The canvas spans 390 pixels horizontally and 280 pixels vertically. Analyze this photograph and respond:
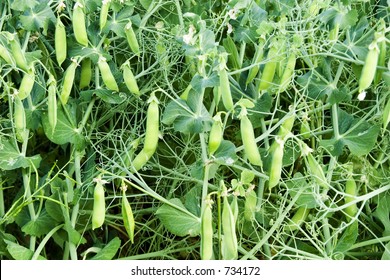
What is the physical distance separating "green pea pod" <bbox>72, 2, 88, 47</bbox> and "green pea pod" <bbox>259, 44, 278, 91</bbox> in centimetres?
36

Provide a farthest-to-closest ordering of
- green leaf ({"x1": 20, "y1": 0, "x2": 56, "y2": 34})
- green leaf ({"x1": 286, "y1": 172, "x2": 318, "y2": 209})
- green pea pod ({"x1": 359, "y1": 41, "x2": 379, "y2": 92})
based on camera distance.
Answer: green leaf ({"x1": 20, "y1": 0, "x2": 56, "y2": 34}), green leaf ({"x1": 286, "y1": 172, "x2": 318, "y2": 209}), green pea pod ({"x1": 359, "y1": 41, "x2": 379, "y2": 92})

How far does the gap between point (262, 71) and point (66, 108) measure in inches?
15.8

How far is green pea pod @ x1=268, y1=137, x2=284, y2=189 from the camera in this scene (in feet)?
3.48

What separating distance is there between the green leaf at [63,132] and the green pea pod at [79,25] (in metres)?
0.15

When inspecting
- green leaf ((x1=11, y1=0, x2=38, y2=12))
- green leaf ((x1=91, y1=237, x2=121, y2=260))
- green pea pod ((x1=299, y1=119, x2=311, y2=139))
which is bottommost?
green leaf ((x1=91, y1=237, x2=121, y2=260))

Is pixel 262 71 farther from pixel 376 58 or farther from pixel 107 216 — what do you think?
pixel 107 216

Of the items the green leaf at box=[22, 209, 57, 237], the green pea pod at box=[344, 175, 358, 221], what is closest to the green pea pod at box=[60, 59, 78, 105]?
the green leaf at box=[22, 209, 57, 237]

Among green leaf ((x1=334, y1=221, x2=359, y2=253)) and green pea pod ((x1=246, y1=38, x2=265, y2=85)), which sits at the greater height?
green pea pod ((x1=246, y1=38, x2=265, y2=85))

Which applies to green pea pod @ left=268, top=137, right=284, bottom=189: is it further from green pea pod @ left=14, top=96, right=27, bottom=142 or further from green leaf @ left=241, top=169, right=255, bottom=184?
green pea pod @ left=14, top=96, right=27, bottom=142

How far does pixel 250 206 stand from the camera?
114 cm

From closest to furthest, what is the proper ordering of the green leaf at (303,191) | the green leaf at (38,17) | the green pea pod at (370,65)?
the green pea pod at (370,65) < the green leaf at (303,191) < the green leaf at (38,17)

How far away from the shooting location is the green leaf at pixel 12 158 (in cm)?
119

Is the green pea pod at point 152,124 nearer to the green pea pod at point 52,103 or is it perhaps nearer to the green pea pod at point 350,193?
the green pea pod at point 52,103

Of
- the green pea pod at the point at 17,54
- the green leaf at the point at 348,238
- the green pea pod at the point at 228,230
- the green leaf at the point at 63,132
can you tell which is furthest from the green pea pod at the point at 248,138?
the green pea pod at the point at 17,54
